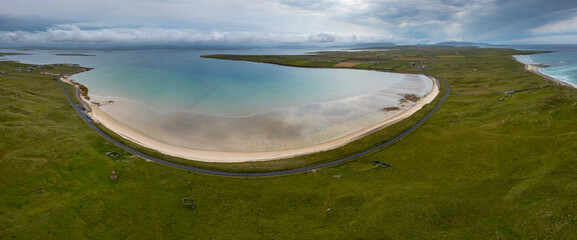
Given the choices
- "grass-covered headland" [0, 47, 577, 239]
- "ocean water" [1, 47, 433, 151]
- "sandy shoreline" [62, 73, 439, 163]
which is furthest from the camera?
"ocean water" [1, 47, 433, 151]

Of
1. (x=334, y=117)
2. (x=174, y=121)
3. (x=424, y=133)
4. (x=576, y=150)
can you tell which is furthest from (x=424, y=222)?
(x=174, y=121)

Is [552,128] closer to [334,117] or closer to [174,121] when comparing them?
[334,117]

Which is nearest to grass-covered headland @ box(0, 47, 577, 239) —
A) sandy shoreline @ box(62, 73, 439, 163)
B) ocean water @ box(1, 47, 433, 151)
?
sandy shoreline @ box(62, 73, 439, 163)

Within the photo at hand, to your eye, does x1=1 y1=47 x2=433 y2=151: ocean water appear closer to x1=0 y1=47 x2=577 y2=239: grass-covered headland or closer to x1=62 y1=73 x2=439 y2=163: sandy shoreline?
x1=62 y1=73 x2=439 y2=163: sandy shoreline

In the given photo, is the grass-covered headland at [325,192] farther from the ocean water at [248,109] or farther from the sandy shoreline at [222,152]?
the ocean water at [248,109]

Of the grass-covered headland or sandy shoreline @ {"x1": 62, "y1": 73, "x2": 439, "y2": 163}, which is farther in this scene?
sandy shoreline @ {"x1": 62, "y1": 73, "x2": 439, "y2": 163}

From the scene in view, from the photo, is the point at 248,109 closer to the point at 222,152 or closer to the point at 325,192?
the point at 222,152

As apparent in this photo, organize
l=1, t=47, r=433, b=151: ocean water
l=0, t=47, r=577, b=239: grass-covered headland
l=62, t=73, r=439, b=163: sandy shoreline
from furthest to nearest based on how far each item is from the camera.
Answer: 1. l=1, t=47, r=433, b=151: ocean water
2. l=62, t=73, r=439, b=163: sandy shoreline
3. l=0, t=47, r=577, b=239: grass-covered headland

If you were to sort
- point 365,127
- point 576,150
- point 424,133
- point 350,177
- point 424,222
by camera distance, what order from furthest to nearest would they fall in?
point 365,127
point 424,133
point 350,177
point 576,150
point 424,222

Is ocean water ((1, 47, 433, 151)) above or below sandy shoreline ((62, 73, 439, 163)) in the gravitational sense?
above

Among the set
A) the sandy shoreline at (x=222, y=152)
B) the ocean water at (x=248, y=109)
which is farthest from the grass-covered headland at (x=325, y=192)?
the ocean water at (x=248, y=109)
